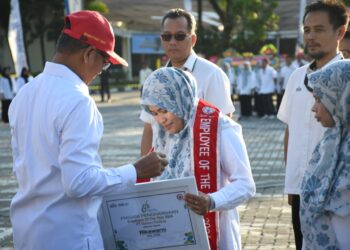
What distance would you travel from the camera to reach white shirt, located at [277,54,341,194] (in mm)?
4785

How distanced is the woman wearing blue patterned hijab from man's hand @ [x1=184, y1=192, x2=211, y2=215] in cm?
57

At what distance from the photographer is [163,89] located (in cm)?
375

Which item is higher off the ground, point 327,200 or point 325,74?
point 325,74

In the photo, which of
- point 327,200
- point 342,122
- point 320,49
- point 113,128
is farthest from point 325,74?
point 113,128

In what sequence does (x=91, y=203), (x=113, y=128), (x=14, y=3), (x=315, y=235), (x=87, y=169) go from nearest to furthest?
1. (x=87, y=169)
2. (x=91, y=203)
3. (x=315, y=235)
4. (x=113, y=128)
5. (x=14, y=3)

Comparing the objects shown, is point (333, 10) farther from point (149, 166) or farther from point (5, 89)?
point (5, 89)

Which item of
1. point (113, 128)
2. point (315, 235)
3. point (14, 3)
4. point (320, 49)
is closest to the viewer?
point (315, 235)

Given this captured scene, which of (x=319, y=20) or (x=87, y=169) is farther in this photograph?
(x=319, y=20)

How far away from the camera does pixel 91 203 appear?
11.3 ft

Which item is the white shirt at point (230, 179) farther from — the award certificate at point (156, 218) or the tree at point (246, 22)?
the tree at point (246, 22)

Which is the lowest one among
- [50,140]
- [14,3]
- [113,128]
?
[113,128]

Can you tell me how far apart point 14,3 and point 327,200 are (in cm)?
2189

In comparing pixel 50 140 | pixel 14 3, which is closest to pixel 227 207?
pixel 50 140

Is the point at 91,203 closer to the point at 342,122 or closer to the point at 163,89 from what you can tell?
the point at 163,89
